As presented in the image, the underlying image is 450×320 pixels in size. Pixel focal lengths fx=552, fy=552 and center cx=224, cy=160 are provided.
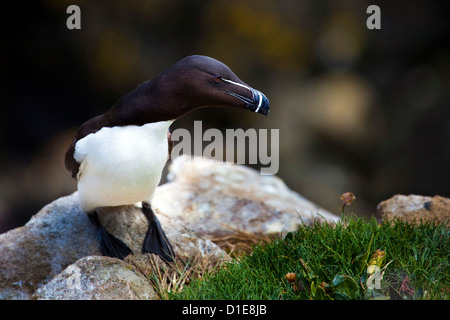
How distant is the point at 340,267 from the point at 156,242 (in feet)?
3.99

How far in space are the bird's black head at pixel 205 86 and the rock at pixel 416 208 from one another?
1.24m

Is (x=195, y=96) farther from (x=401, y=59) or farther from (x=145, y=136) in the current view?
(x=401, y=59)

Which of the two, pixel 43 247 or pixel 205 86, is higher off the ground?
pixel 205 86

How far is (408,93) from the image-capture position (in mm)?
6566

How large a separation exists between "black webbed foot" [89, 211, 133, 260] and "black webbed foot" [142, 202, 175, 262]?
121 mm

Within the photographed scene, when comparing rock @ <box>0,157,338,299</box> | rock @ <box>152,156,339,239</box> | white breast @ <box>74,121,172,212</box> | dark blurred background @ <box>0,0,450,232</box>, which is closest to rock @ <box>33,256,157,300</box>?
rock @ <box>0,157,338,299</box>

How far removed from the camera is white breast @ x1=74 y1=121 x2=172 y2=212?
2969 mm

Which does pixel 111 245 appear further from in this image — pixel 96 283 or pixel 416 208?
A: pixel 416 208

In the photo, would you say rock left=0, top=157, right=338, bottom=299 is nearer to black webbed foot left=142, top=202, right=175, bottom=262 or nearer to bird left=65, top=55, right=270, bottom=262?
black webbed foot left=142, top=202, right=175, bottom=262

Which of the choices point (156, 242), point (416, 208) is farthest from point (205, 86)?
point (416, 208)

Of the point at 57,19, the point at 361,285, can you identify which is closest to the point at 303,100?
the point at 57,19

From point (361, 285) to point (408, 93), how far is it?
15.0ft

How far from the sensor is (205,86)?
2.82 meters

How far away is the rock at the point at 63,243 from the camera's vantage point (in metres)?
3.24
